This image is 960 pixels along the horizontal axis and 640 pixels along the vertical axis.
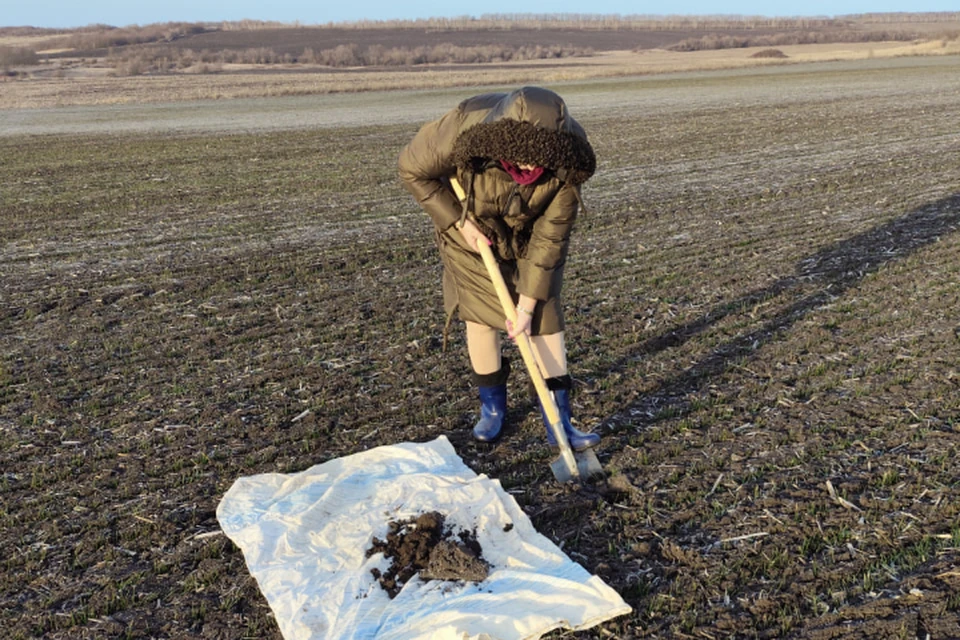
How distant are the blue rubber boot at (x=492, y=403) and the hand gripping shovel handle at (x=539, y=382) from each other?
493mm

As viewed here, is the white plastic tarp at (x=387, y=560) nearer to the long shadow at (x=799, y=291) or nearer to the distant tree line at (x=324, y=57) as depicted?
the long shadow at (x=799, y=291)

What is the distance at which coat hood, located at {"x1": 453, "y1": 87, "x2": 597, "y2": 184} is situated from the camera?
11.8 feet

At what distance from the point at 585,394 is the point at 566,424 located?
0.87 metres

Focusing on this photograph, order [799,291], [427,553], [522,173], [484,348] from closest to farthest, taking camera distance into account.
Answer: [427,553] → [522,173] → [484,348] → [799,291]

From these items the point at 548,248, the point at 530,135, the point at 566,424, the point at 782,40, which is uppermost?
the point at 782,40

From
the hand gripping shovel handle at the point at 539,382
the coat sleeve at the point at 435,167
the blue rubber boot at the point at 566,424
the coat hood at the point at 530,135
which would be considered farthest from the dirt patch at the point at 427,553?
the coat hood at the point at 530,135

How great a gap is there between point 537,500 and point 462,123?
71.7 inches

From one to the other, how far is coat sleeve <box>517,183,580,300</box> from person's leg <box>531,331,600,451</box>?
347 mm

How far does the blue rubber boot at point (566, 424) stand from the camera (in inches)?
173

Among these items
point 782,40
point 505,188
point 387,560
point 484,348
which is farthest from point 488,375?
point 782,40

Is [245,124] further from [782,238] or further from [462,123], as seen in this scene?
[462,123]

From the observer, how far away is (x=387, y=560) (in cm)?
357

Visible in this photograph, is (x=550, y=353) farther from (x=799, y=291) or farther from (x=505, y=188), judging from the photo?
(x=799, y=291)

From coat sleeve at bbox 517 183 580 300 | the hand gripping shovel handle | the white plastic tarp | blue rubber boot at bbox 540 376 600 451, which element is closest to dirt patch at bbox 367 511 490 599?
the white plastic tarp
